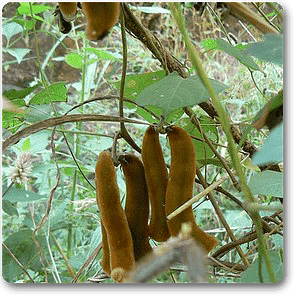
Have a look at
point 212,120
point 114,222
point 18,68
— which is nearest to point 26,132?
point 114,222

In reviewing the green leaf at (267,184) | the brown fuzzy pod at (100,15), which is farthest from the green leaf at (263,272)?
the brown fuzzy pod at (100,15)

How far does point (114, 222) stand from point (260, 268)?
0.09 metres

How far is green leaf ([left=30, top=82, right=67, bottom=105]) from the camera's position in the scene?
49cm

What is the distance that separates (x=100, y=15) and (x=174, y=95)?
111 millimetres

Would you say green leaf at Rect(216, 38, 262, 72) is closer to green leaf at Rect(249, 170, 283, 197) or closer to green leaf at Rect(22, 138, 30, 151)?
green leaf at Rect(249, 170, 283, 197)

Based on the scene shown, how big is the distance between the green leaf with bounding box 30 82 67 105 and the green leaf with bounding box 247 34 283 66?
27cm

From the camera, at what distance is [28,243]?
61 cm

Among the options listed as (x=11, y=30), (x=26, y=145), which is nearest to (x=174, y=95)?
(x=26, y=145)

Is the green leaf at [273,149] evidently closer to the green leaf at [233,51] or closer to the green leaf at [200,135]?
the green leaf at [233,51]

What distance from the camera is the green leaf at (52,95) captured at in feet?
1.62

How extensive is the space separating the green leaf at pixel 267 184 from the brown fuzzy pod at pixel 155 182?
0.06 metres

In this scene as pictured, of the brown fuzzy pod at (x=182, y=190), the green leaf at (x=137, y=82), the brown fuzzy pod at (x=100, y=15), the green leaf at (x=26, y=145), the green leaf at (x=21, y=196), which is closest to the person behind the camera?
the brown fuzzy pod at (x=100, y=15)

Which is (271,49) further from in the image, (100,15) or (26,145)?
(26,145)

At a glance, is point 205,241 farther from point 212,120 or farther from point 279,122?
point 212,120
